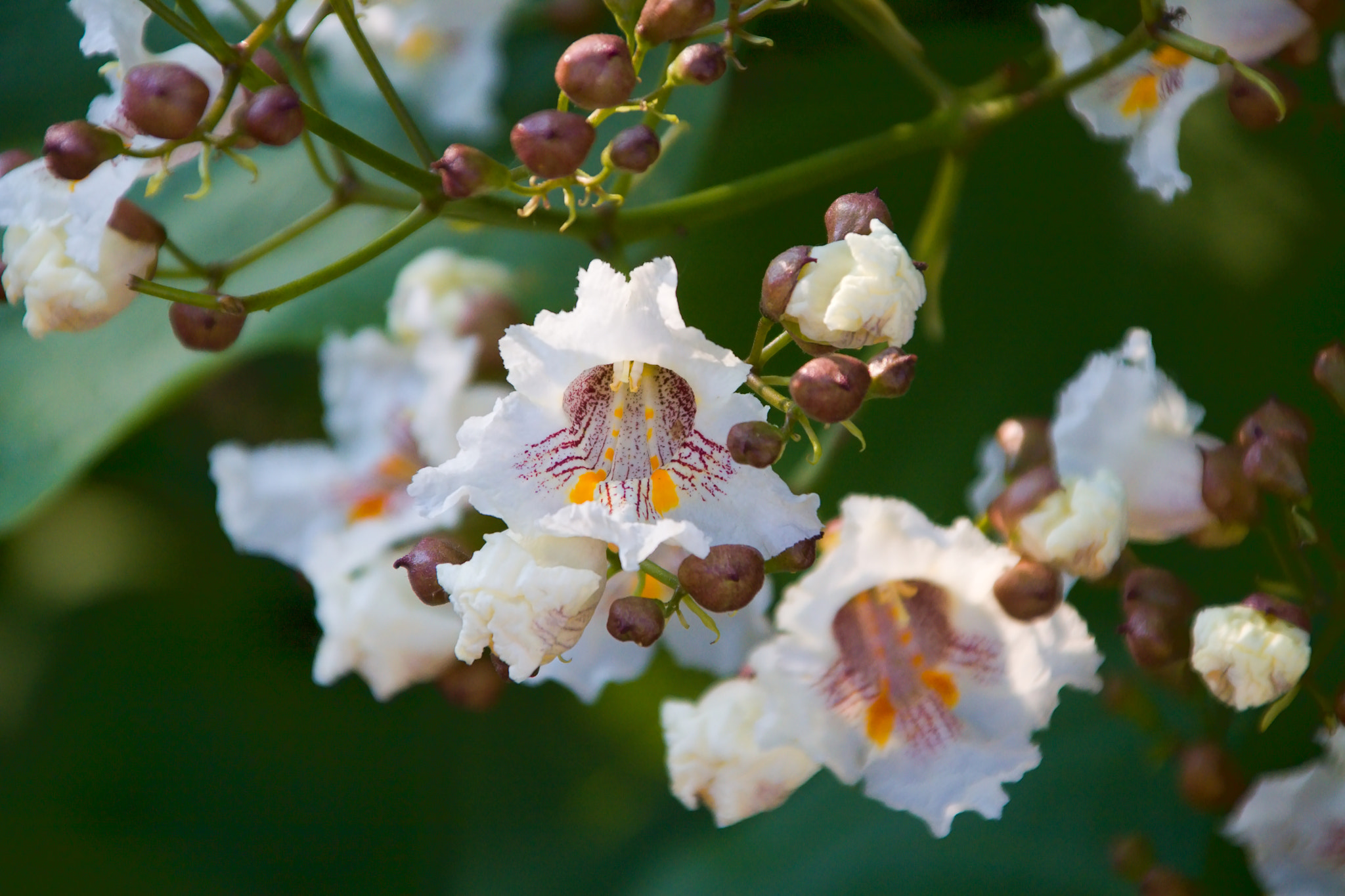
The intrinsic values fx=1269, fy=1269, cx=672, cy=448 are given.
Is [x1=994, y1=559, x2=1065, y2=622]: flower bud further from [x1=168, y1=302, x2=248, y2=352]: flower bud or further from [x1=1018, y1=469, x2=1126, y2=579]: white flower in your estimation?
[x1=168, y1=302, x2=248, y2=352]: flower bud

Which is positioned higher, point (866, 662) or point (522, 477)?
point (522, 477)

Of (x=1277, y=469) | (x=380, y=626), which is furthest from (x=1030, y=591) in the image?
(x=380, y=626)

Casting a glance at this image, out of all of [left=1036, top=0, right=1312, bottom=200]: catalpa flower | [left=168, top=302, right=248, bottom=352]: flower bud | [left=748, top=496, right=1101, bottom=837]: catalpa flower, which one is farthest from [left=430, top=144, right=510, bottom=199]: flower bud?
[left=1036, top=0, right=1312, bottom=200]: catalpa flower

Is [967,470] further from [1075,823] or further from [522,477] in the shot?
[522,477]

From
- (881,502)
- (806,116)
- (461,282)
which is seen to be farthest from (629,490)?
(806,116)

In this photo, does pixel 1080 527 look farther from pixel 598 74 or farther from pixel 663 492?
pixel 598 74

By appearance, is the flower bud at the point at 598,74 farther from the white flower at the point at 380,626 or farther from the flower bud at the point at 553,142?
the white flower at the point at 380,626

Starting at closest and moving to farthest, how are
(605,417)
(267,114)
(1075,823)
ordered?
(267,114) < (605,417) < (1075,823)

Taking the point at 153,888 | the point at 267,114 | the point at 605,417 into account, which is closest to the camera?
the point at 267,114
